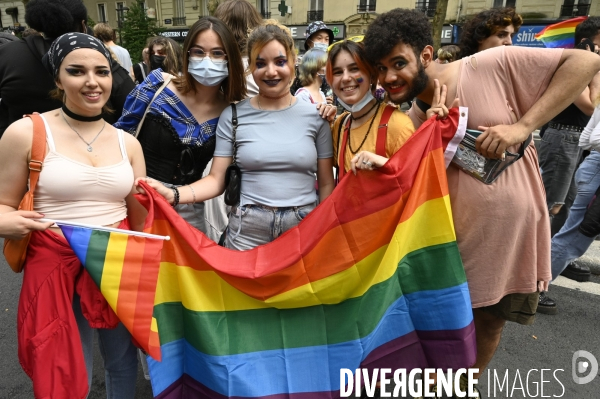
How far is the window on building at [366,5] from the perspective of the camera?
2566 cm

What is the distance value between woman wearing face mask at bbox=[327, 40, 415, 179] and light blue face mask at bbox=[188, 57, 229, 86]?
59cm

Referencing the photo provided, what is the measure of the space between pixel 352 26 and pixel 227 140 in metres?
26.5

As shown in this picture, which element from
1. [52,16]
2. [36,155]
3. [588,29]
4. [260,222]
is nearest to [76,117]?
[36,155]

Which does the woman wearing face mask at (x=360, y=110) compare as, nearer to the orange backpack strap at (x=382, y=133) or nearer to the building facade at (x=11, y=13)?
the orange backpack strap at (x=382, y=133)

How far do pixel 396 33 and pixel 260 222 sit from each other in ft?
3.72

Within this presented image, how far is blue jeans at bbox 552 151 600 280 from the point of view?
11.8 feet

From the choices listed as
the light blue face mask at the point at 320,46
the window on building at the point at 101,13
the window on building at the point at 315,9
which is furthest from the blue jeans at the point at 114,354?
the window on building at the point at 101,13

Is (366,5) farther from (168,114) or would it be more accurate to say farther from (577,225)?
(168,114)

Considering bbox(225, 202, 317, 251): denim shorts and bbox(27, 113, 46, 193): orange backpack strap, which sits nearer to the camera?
bbox(27, 113, 46, 193): orange backpack strap

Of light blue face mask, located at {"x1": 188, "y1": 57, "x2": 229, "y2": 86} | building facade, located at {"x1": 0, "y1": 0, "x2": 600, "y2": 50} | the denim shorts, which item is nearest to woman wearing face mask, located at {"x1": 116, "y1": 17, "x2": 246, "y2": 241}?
light blue face mask, located at {"x1": 188, "y1": 57, "x2": 229, "y2": 86}

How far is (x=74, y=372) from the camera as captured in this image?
5.85 ft

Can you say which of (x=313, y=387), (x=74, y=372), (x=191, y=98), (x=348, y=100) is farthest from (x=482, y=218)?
(x=74, y=372)

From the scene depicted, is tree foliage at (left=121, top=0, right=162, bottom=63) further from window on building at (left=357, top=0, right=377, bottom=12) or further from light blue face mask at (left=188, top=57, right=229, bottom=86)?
light blue face mask at (left=188, top=57, right=229, bottom=86)

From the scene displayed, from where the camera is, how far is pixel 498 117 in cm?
193
